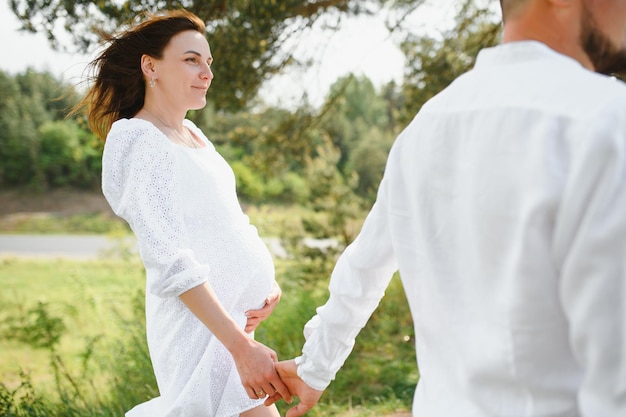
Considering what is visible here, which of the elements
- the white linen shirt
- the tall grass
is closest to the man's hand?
the white linen shirt

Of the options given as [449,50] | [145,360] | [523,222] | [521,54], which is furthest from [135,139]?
[449,50]

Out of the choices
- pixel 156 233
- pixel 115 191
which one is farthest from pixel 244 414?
pixel 115 191

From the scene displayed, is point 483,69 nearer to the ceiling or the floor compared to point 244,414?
nearer to the ceiling

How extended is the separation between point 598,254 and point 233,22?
494 cm

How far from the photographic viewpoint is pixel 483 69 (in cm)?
125

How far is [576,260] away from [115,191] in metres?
1.60

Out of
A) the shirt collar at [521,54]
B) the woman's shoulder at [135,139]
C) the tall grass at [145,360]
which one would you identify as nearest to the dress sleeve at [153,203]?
the woman's shoulder at [135,139]

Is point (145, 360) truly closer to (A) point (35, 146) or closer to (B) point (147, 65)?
(B) point (147, 65)

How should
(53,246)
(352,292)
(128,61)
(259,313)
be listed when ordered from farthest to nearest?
(53,246) → (128,61) → (259,313) → (352,292)

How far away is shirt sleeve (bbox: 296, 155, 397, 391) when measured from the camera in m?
1.50

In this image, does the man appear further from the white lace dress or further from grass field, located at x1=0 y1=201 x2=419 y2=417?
grass field, located at x1=0 y1=201 x2=419 y2=417

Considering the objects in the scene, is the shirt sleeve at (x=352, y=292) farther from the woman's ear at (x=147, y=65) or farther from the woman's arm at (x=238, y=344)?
the woman's ear at (x=147, y=65)

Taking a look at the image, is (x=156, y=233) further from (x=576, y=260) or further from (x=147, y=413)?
(x=576, y=260)

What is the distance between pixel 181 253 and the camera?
83.0 inches
